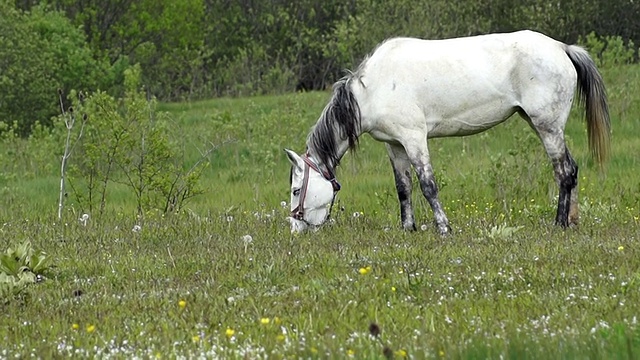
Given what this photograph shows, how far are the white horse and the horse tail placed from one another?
0.60ft

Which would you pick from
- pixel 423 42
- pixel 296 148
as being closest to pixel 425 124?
pixel 423 42

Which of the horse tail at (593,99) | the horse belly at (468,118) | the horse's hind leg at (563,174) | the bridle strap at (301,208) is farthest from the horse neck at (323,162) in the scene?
the horse tail at (593,99)

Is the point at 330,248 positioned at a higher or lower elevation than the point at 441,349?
lower

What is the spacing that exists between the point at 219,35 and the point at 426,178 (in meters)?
35.4

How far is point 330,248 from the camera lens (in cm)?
871

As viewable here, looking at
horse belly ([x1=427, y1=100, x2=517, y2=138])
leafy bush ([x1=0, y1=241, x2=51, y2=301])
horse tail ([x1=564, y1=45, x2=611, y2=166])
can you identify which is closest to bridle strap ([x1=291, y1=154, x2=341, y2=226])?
horse belly ([x1=427, y1=100, x2=517, y2=138])

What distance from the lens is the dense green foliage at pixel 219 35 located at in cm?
2738

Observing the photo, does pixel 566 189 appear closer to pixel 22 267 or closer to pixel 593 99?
pixel 593 99

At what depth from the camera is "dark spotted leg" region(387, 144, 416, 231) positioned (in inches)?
414

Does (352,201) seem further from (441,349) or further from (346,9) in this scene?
(346,9)

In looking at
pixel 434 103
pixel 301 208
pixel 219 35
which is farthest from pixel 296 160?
pixel 219 35

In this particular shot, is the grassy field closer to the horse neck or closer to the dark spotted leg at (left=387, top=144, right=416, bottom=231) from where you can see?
the dark spotted leg at (left=387, top=144, right=416, bottom=231)

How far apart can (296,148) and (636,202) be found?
7.50 meters

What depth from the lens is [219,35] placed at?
4447 centimetres
